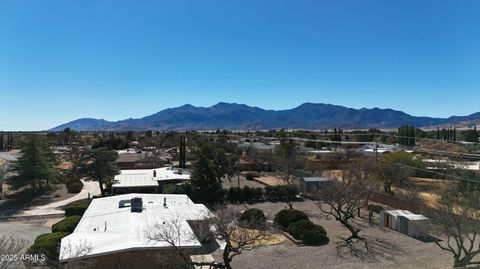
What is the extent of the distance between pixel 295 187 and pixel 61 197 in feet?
86.8

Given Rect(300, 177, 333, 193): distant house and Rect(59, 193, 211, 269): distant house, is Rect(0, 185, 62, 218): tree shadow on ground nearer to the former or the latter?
Rect(59, 193, 211, 269): distant house

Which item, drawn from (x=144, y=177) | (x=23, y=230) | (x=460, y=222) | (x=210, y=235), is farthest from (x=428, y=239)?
(x=144, y=177)

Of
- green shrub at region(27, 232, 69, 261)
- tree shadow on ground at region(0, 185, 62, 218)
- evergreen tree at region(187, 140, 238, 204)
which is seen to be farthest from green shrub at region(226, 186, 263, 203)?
green shrub at region(27, 232, 69, 261)

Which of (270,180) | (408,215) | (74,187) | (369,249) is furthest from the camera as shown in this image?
(270,180)

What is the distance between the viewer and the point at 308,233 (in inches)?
1115

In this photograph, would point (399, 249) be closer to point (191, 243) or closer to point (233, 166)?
point (191, 243)

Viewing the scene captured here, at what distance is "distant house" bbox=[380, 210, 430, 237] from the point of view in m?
30.3

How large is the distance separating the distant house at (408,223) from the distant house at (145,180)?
82.3 ft

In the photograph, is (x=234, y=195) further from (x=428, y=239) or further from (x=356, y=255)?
(x=356, y=255)

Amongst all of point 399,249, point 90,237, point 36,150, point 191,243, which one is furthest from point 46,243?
point 36,150

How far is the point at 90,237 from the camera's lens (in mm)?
22359

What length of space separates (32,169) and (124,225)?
1214 inches

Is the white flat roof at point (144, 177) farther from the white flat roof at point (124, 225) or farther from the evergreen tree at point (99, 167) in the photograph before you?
the white flat roof at point (124, 225)

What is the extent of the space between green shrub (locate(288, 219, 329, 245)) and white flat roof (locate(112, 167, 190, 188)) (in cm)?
2178
